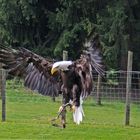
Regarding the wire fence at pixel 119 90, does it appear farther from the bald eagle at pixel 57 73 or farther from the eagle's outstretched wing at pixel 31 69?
the eagle's outstretched wing at pixel 31 69

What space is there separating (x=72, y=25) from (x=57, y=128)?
1943 cm

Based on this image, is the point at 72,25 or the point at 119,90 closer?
the point at 119,90

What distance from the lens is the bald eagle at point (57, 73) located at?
209 inches

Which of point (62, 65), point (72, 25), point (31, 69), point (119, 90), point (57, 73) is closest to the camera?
point (62, 65)

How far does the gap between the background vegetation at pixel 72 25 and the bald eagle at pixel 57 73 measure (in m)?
20.9

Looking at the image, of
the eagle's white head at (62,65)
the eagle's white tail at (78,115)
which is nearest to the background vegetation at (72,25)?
the eagle's white head at (62,65)

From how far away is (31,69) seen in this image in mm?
5953

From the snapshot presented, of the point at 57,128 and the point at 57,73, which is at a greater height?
the point at 57,73

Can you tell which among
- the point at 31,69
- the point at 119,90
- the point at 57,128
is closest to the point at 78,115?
the point at 31,69

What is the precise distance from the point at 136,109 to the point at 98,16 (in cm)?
1048

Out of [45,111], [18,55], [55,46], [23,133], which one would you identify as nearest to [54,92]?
[18,55]

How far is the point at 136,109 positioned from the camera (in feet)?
63.7

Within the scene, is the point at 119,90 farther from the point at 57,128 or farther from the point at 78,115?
the point at 78,115

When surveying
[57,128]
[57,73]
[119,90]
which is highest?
[57,73]
